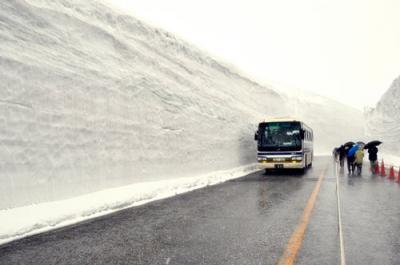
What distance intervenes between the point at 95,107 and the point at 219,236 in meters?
9.59

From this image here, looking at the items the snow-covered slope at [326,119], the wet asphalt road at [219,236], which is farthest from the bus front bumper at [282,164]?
the snow-covered slope at [326,119]

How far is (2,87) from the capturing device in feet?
34.3

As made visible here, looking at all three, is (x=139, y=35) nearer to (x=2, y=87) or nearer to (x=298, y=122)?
(x=298, y=122)

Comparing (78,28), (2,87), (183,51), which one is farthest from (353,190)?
(183,51)

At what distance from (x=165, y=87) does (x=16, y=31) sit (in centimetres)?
1024

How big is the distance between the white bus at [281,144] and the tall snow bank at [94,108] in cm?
415

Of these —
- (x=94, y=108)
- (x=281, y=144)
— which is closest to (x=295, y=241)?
(x=94, y=108)

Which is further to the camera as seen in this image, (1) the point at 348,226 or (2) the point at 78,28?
(2) the point at 78,28

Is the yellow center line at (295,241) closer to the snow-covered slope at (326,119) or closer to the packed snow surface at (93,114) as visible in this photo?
the packed snow surface at (93,114)

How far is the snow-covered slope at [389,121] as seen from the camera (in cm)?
5144

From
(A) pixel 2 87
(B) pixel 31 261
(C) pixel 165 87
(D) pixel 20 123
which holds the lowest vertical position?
(B) pixel 31 261

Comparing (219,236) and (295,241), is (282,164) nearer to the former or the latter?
(219,236)

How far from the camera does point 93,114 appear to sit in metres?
14.1

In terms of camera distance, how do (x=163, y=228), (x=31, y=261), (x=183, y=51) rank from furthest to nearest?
(x=183, y=51)
(x=163, y=228)
(x=31, y=261)
